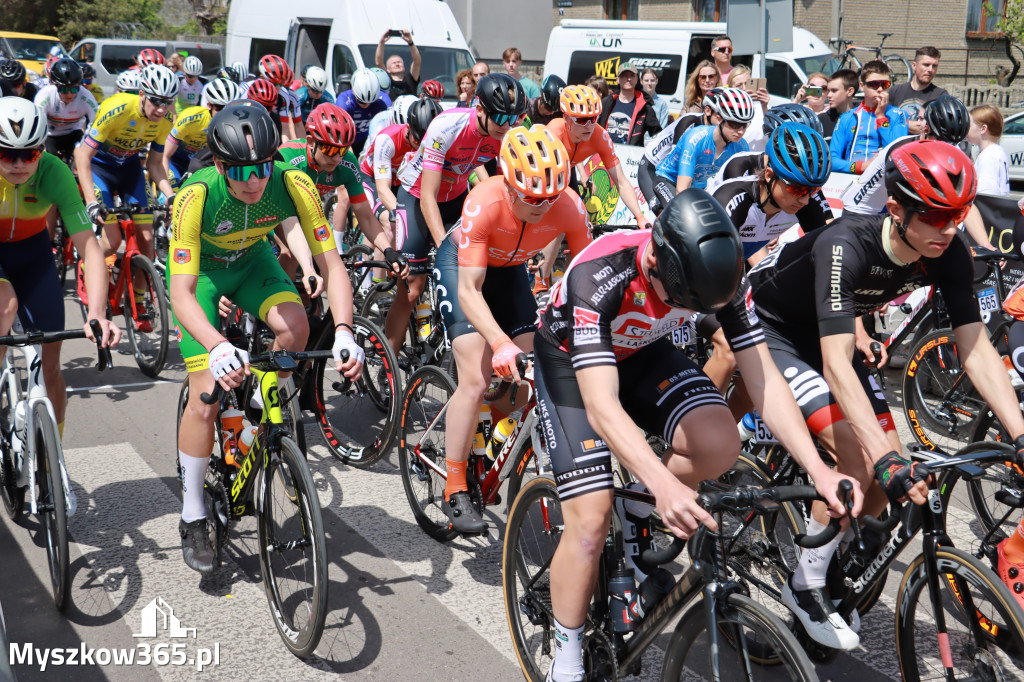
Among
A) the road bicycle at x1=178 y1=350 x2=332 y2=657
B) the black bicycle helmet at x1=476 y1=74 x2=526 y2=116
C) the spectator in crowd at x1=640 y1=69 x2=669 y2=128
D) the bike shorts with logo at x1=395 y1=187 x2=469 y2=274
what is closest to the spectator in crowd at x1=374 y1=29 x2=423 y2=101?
the spectator in crowd at x1=640 y1=69 x2=669 y2=128

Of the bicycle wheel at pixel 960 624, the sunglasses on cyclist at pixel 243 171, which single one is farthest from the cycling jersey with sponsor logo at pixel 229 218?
the bicycle wheel at pixel 960 624

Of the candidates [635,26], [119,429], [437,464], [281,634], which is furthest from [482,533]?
[635,26]

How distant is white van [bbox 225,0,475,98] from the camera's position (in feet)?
55.9

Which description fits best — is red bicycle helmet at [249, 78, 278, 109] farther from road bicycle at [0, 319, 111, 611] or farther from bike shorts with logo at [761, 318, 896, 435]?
bike shorts with logo at [761, 318, 896, 435]

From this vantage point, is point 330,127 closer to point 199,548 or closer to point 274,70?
point 199,548

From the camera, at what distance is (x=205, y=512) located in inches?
176

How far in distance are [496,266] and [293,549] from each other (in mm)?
1803

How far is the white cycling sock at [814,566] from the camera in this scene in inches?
133

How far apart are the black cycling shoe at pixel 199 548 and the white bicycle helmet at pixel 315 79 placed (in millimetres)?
10878

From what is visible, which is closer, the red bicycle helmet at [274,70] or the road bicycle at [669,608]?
the road bicycle at [669,608]

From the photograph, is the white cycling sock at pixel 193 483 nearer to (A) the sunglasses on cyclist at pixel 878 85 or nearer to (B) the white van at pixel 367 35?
(A) the sunglasses on cyclist at pixel 878 85

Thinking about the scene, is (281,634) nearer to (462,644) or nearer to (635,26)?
(462,644)

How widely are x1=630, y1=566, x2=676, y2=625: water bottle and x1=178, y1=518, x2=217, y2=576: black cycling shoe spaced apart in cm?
225

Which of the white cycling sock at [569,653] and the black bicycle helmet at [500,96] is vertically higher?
the black bicycle helmet at [500,96]
